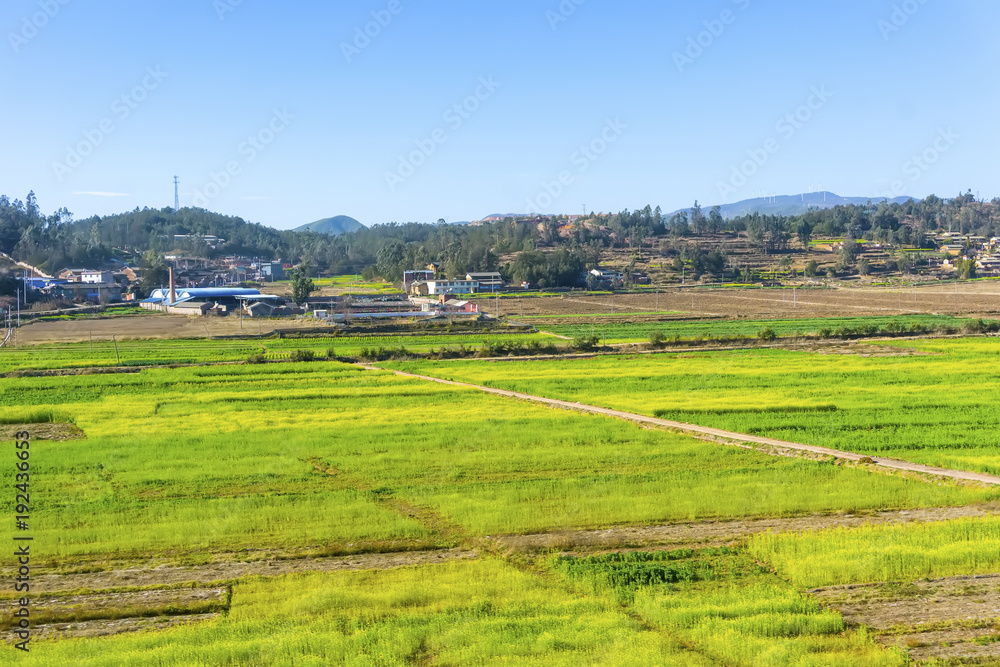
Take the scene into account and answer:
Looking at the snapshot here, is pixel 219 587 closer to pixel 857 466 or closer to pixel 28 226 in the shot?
pixel 857 466

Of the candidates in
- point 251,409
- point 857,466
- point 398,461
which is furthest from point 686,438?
point 251,409

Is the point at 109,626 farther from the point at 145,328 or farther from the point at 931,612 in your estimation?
the point at 145,328

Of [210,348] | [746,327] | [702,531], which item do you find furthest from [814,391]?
[210,348]

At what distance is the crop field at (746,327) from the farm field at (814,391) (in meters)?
6.34

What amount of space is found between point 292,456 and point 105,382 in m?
20.2

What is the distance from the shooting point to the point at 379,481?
70.5ft

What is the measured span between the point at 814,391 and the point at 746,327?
32.6m

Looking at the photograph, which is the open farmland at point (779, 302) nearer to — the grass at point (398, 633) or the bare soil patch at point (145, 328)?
the bare soil patch at point (145, 328)

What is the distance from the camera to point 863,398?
3269cm

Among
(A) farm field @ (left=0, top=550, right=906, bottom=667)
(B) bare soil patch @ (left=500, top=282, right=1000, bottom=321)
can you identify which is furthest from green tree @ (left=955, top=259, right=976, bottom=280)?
(A) farm field @ (left=0, top=550, right=906, bottom=667)

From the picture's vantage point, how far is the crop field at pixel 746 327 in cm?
5925

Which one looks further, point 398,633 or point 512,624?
point 512,624

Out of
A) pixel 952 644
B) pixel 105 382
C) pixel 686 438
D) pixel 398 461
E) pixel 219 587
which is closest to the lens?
pixel 952 644

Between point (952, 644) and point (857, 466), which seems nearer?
point (952, 644)
